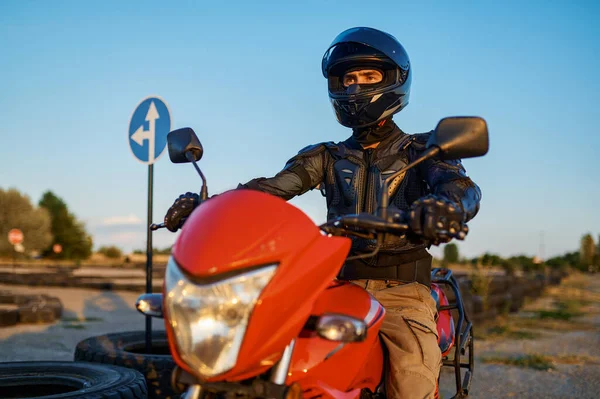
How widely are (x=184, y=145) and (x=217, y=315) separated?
1.14 meters

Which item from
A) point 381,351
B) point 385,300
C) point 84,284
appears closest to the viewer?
point 381,351

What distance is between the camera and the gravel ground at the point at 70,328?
782 cm

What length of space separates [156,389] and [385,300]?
2.45 metres

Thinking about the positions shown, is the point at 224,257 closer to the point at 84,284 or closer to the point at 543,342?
the point at 543,342

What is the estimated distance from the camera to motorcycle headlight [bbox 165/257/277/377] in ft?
5.47

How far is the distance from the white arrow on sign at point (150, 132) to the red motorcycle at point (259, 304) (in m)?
5.43

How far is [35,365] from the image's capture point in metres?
4.35

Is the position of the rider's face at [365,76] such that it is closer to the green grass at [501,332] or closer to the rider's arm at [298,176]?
the rider's arm at [298,176]

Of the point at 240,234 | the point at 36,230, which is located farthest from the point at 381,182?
the point at 36,230

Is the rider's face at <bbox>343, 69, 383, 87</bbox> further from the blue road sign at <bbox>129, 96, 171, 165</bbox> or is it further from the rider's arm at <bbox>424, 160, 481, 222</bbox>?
the blue road sign at <bbox>129, 96, 171, 165</bbox>

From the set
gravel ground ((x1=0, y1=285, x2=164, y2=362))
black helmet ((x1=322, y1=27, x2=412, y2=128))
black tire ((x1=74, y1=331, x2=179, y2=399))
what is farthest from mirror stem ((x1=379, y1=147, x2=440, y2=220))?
gravel ground ((x1=0, y1=285, x2=164, y2=362))

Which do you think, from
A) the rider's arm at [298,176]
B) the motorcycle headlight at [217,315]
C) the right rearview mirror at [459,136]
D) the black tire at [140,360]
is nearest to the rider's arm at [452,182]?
the right rearview mirror at [459,136]

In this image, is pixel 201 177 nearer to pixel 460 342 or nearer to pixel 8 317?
pixel 460 342

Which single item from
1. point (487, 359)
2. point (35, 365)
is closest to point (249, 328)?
point (35, 365)
